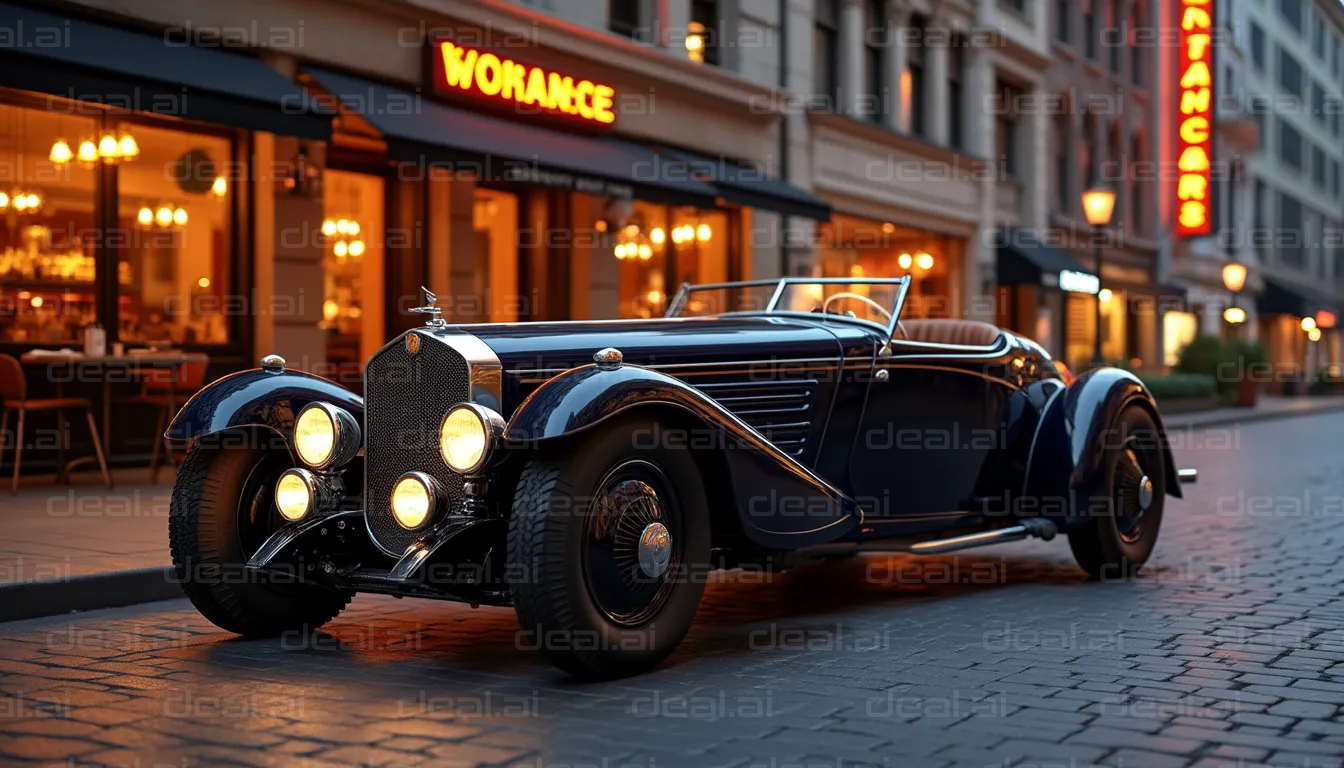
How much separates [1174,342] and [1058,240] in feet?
35.5

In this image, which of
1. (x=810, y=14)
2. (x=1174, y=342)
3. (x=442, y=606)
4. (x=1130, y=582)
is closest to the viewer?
(x=442, y=606)

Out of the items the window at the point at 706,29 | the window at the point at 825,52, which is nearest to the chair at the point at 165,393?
the window at the point at 706,29

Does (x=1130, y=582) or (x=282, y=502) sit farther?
(x=1130, y=582)

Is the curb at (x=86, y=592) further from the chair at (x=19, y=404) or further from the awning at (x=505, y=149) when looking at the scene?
the awning at (x=505, y=149)

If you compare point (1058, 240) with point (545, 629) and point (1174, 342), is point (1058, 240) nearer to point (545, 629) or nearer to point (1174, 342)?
point (1174, 342)

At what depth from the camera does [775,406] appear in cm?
620

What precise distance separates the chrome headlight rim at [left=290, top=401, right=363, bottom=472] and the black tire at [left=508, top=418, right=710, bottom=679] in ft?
3.17

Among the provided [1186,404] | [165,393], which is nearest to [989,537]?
[165,393]

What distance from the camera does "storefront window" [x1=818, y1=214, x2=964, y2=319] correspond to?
2300cm

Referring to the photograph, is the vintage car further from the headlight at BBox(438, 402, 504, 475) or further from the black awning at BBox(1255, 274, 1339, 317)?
the black awning at BBox(1255, 274, 1339, 317)

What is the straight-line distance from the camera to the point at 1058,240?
98.7 feet

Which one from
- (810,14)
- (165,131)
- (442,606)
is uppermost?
(810,14)

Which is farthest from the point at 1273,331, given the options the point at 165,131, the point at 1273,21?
the point at 165,131

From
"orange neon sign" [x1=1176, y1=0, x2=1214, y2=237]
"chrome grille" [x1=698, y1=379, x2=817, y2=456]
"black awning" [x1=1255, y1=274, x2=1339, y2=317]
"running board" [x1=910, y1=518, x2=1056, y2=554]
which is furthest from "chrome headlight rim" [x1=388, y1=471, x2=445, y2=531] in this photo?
"black awning" [x1=1255, y1=274, x2=1339, y2=317]
